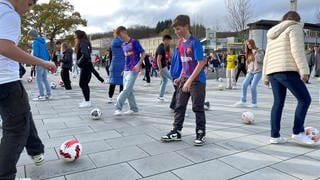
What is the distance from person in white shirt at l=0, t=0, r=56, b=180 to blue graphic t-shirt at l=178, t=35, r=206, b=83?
217 centimetres

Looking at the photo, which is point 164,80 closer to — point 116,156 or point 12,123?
point 116,156

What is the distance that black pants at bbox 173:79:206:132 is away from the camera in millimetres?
4281

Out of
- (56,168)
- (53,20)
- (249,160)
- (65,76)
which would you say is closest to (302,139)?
(249,160)

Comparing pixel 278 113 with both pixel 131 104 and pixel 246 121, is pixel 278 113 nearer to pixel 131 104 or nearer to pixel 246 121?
pixel 246 121

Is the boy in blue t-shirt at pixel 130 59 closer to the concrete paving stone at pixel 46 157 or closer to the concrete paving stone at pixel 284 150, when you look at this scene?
the concrete paving stone at pixel 46 157

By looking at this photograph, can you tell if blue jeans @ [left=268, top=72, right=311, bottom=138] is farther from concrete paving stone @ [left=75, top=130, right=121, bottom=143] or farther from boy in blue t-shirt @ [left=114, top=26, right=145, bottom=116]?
boy in blue t-shirt @ [left=114, top=26, right=145, bottom=116]

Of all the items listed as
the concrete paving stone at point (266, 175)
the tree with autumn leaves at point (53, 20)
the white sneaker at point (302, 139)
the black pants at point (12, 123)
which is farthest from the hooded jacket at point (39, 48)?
the tree with autumn leaves at point (53, 20)

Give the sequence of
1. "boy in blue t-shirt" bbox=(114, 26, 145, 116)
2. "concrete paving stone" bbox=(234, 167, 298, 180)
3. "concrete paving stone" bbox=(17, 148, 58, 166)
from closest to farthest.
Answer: "concrete paving stone" bbox=(234, 167, 298, 180) < "concrete paving stone" bbox=(17, 148, 58, 166) < "boy in blue t-shirt" bbox=(114, 26, 145, 116)

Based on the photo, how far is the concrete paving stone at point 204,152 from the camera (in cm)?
377

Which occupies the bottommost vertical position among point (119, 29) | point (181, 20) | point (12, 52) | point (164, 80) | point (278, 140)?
point (278, 140)

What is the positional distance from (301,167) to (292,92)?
110cm

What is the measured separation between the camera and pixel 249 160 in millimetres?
3701

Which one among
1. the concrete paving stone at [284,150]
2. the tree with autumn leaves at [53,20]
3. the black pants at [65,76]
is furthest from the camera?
the tree with autumn leaves at [53,20]

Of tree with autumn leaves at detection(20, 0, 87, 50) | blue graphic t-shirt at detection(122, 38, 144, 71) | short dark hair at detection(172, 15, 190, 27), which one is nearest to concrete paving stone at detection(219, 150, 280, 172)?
short dark hair at detection(172, 15, 190, 27)
